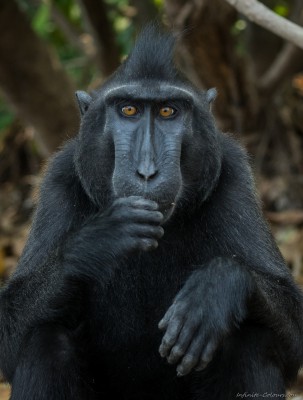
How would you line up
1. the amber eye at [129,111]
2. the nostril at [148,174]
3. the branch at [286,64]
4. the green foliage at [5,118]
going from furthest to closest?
the green foliage at [5,118] < the branch at [286,64] < the amber eye at [129,111] < the nostril at [148,174]

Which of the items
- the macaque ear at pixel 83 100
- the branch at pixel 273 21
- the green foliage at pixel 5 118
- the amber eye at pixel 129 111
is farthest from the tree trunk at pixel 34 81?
the amber eye at pixel 129 111

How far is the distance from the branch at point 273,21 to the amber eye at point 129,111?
1.17 m

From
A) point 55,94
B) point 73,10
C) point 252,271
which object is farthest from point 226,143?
point 73,10

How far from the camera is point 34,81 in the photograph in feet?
36.5

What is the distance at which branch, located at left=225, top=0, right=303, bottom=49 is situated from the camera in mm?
6551

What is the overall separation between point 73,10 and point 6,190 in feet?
9.80

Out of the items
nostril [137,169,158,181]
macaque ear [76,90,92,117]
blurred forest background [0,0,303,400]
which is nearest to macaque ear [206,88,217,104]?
macaque ear [76,90,92,117]

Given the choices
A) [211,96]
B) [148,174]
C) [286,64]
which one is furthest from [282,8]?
[148,174]

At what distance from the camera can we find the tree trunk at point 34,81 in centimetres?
1091

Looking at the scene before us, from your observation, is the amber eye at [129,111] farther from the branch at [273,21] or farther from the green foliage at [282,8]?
the green foliage at [282,8]

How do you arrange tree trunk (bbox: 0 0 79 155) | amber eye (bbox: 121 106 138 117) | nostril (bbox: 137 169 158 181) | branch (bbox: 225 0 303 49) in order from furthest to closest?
tree trunk (bbox: 0 0 79 155), branch (bbox: 225 0 303 49), amber eye (bbox: 121 106 138 117), nostril (bbox: 137 169 158 181)

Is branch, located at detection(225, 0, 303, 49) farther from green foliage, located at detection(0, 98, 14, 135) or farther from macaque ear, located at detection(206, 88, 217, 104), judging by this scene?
green foliage, located at detection(0, 98, 14, 135)

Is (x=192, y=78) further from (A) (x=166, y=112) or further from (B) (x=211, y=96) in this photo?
(A) (x=166, y=112)

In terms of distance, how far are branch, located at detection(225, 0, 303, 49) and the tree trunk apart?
4.36 meters
